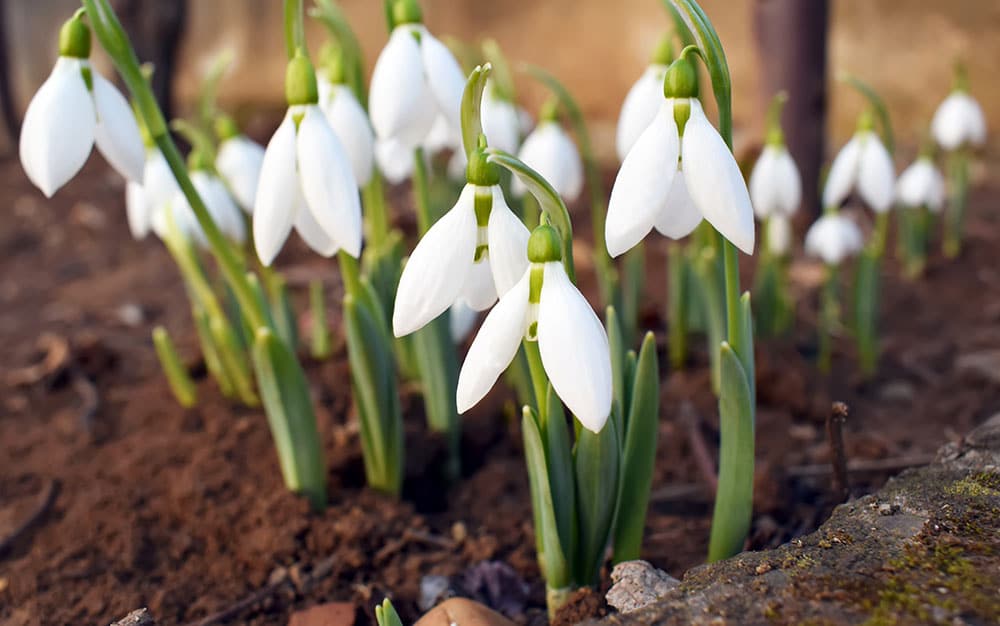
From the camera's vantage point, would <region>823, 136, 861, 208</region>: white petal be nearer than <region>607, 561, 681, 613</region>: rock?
No

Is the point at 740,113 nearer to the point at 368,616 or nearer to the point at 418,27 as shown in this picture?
the point at 418,27

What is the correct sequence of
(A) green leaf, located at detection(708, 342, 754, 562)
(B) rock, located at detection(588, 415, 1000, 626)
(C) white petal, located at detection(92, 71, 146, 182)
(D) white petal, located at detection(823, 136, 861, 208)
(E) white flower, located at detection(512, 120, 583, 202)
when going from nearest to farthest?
(B) rock, located at detection(588, 415, 1000, 626), (A) green leaf, located at detection(708, 342, 754, 562), (C) white petal, located at detection(92, 71, 146, 182), (E) white flower, located at detection(512, 120, 583, 202), (D) white petal, located at detection(823, 136, 861, 208)

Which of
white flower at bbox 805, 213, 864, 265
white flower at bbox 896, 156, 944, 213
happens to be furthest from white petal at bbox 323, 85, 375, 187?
white flower at bbox 896, 156, 944, 213

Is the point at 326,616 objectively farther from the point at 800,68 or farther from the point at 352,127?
the point at 800,68

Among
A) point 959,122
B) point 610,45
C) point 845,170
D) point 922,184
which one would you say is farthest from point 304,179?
point 610,45

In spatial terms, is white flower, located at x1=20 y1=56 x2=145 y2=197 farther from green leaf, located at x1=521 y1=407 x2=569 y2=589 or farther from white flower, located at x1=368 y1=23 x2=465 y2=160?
green leaf, located at x1=521 y1=407 x2=569 y2=589

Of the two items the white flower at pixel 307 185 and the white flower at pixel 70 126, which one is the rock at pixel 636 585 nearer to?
the white flower at pixel 307 185

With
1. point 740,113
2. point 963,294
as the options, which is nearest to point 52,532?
Answer: point 963,294

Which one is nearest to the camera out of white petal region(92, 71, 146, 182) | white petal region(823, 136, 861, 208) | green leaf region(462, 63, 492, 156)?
green leaf region(462, 63, 492, 156)
